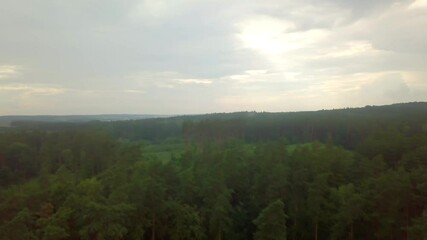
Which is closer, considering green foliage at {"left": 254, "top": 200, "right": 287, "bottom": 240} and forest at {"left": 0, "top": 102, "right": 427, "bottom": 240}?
forest at {"left": 0, "top": 102, "right": 427, "bottom": 240}

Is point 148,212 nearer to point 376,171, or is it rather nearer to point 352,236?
point 352,236

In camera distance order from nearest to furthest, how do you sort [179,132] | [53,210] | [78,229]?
[78,229]
[53,210]
[179,132]

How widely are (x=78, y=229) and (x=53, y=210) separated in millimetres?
3898

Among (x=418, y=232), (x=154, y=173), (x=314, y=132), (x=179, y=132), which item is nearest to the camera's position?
(x=418, y=232)

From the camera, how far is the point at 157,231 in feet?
110

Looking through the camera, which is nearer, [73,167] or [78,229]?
[78,229]

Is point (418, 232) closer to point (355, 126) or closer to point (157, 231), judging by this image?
point (157, 231)

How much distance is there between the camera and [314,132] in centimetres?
10838

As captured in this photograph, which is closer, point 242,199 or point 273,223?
point 273,223

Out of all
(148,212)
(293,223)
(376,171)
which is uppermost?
(376,171)

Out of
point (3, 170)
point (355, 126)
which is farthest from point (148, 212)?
point (355, 126)

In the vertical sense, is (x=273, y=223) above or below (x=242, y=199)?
above

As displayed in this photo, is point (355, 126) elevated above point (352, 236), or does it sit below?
above

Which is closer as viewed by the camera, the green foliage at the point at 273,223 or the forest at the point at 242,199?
the forest at the point at 242,199
